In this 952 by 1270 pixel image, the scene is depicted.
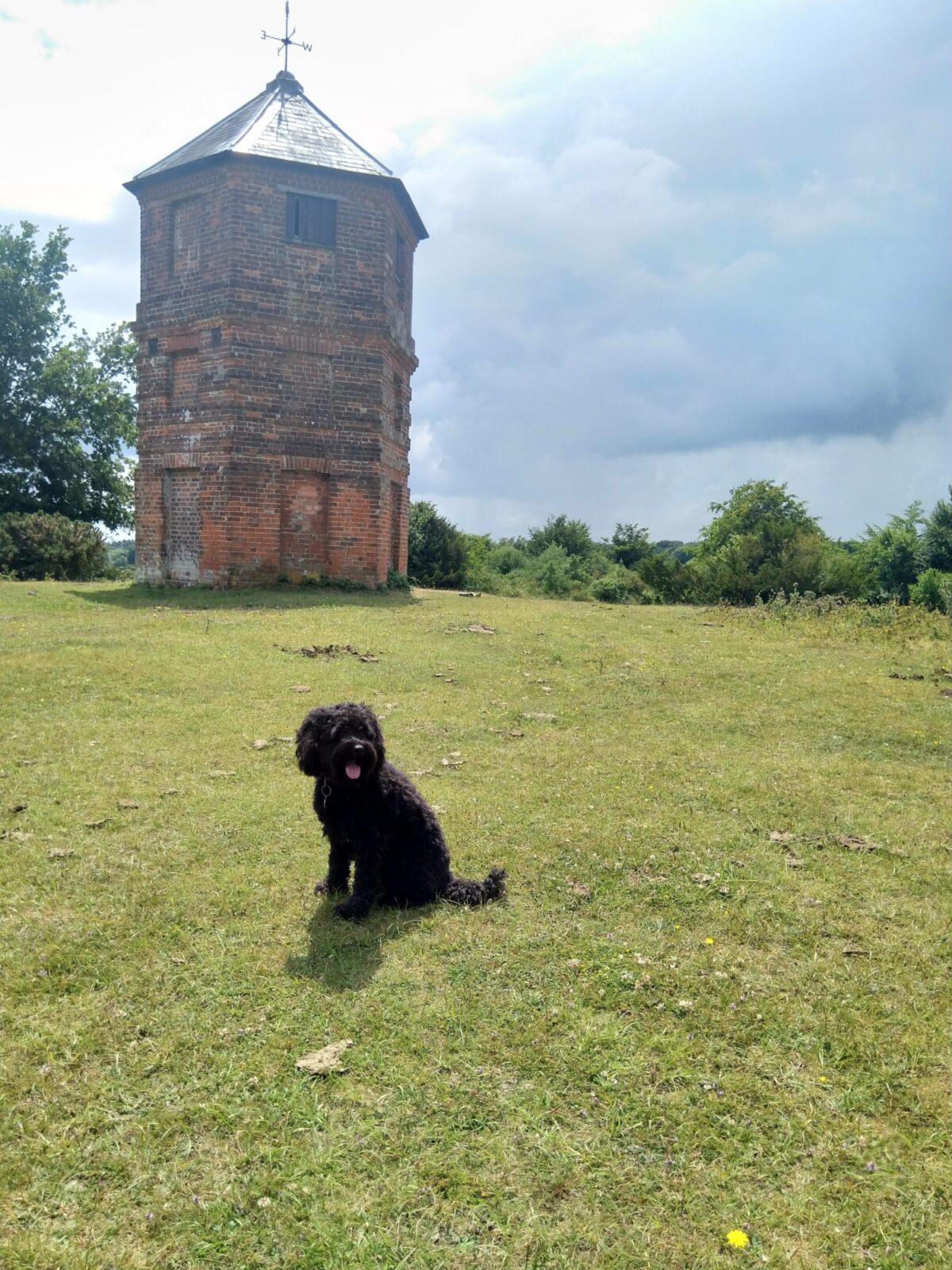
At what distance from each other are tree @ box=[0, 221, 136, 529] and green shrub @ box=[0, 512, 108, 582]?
974cm

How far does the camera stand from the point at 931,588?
2573 cm

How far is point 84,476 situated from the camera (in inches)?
1535

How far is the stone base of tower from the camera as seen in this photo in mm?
20438

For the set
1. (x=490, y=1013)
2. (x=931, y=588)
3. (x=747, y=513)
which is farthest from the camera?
(x=747, y=513)

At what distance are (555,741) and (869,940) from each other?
4.50 metres

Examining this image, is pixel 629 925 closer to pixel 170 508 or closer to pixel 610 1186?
pixel 610 1186

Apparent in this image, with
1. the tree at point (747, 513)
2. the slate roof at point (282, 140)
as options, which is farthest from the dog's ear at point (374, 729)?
the tree at point (747, 513)

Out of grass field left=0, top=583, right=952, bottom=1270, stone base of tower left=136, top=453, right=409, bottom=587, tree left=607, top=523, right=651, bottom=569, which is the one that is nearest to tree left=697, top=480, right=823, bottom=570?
tree left=607, top=523, right=651, bottom=569

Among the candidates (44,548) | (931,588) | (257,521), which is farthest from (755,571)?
(44,548)

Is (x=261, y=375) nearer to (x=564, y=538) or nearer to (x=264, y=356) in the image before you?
(x=264, y=356)

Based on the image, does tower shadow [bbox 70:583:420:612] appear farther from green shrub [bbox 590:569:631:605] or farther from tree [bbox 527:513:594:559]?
tree [bbox 527:513:594:559]

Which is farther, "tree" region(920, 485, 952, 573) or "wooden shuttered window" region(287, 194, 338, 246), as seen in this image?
"tree" region(920, 485, 952, 573)

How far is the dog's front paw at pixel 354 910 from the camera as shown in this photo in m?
4.70

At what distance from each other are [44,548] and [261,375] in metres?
12.6
